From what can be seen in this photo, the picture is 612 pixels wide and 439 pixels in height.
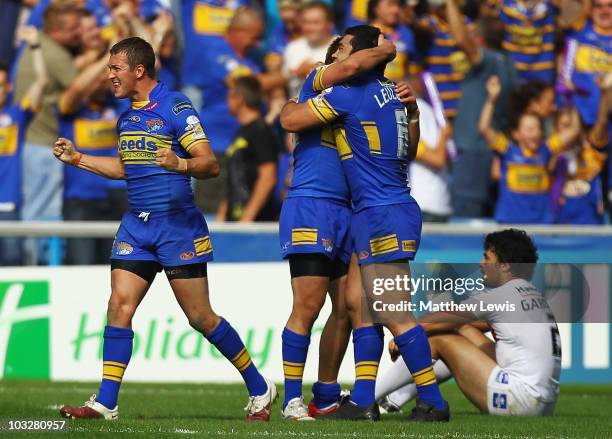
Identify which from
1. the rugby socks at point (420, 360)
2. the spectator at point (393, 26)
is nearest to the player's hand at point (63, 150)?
the rugby socks at point (420, 360)

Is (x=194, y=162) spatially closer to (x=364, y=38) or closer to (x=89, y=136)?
(x=364, y=38)

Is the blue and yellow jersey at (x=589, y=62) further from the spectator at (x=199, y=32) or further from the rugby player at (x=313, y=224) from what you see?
the rugby player at (x=313, y=224)

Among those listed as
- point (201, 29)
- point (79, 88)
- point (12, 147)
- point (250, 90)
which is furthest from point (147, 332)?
point (201, 29)

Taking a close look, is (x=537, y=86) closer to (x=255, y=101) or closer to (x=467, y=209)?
(x=467, y=209)

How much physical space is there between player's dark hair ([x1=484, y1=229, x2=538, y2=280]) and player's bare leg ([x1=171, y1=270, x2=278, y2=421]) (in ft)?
5.69

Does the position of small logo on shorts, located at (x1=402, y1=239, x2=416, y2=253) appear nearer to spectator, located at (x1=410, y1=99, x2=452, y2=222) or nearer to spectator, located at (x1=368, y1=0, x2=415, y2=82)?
spectator, located at (x1=410, y1=99, x2=452, y2=222)

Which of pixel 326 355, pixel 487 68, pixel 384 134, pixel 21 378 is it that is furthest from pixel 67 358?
pixel 487 68

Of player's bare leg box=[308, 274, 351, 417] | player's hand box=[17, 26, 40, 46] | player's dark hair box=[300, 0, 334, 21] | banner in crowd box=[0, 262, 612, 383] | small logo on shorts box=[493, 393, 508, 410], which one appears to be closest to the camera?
player's bare leg box=[308, 274, 351, 417]

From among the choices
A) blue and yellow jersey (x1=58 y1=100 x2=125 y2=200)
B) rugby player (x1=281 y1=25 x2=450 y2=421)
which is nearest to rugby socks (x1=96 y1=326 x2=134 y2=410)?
rugby player (x1=281 y1=25 x2=450 y2=421)

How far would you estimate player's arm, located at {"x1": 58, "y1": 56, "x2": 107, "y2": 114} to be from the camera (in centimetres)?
1244

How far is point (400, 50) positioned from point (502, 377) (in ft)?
20.7

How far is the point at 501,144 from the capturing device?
13844 mm

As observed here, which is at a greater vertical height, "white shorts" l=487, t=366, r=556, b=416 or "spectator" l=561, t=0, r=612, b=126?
"spectator" l=561, t=0, r=612, b=126

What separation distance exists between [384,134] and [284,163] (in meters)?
5.73
